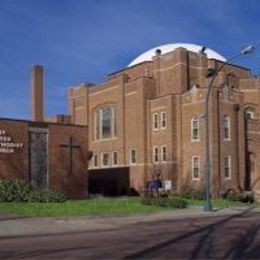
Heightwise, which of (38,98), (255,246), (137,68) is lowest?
(255,246)

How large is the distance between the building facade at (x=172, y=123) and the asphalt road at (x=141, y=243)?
29708 millimetres

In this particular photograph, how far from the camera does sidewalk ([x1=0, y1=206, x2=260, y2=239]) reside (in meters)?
24.0

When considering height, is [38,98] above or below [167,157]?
above

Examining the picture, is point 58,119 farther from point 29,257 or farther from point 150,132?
point 29,257

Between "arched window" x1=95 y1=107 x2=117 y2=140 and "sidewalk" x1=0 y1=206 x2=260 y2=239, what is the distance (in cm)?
3260

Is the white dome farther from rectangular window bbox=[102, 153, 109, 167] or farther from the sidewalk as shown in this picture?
the sidewalk

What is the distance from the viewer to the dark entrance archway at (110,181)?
6286cm

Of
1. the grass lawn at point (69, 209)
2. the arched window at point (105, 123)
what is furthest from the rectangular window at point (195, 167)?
the grass lawn at point (69, 209)

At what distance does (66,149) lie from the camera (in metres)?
45.0

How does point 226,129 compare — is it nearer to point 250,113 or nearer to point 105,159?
point 250,113

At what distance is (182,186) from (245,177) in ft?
17.9

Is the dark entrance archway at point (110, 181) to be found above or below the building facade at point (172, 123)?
below

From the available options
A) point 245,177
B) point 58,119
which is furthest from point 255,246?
point 58,119

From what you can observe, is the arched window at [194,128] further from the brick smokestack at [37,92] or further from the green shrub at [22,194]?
the green shrub at [22,194]
